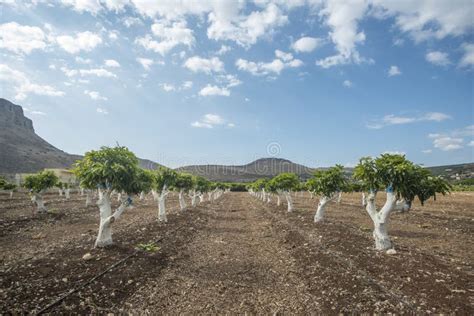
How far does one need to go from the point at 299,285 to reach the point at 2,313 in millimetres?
8280

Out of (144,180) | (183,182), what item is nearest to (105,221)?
(144,180)

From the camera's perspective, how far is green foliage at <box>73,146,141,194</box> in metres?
12.5

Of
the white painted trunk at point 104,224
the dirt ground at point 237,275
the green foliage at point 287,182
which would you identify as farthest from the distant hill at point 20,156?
the dirt ground at point 237,275

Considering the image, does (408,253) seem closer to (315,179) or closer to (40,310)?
(315,179)

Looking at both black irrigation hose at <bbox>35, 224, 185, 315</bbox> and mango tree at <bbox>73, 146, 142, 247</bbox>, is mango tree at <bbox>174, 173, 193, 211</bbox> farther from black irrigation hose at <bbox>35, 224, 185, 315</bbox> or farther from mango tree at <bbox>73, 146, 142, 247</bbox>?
black irrigation hose at <bbox>35, 224, 185, 315</bbox>

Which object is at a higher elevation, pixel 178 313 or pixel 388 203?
pixel 388 203

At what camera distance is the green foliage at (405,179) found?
12138 millimetres

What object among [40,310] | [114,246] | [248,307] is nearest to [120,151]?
[114,246]

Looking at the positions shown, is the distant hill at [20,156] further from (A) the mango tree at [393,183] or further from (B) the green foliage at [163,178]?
(A) the mango tree at [393,183]

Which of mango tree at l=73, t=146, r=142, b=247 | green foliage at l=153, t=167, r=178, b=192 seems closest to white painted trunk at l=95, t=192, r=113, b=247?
mango tree at l=73, t=146, r=142, b=247

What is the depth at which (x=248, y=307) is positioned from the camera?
25.8 feet

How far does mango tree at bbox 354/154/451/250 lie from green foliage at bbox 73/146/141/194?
36.4 ft

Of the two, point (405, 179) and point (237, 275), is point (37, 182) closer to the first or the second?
point (237, 275)

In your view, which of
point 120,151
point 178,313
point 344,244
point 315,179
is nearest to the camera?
point 178,313
